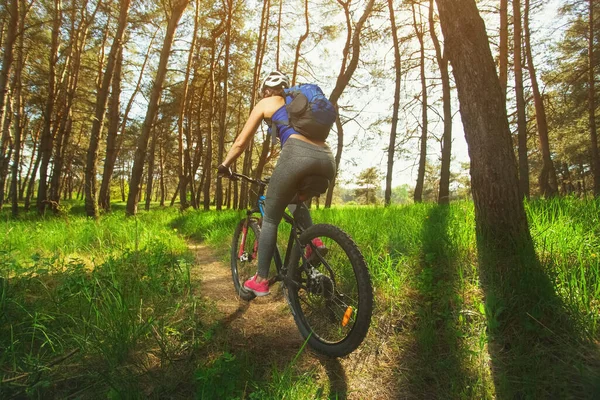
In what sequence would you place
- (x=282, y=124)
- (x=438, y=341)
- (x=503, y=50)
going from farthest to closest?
1. (x=503, y=50)
2. (x=282, y=124)
3. (x=438, y=341)

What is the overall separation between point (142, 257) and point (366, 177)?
37998mm

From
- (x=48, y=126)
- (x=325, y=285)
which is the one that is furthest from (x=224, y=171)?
(x=48, y=126)

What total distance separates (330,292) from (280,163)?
1050 mm

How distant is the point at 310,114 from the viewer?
2.23 metres

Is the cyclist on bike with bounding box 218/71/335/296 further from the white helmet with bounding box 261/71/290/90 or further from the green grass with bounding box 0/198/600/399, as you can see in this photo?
the green grass with bounding box 0/198/600/399

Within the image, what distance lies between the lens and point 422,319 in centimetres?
217

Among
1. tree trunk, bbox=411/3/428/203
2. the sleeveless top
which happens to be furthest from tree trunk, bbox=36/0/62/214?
tree trunk, bbox=411/3/428/203

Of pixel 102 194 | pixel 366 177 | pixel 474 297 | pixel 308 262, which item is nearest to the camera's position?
pixel 474 297

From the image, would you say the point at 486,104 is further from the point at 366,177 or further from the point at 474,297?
the point at 366,177

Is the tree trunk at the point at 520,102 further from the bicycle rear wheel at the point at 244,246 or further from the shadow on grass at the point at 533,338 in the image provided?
the bicycle rear wheel at the point at 244,246

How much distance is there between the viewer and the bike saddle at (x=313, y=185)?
7.61 ft

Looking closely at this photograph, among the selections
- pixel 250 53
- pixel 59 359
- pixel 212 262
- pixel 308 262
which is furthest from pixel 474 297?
pixel 250 53

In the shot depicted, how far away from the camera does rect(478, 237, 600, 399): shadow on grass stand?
141 cm

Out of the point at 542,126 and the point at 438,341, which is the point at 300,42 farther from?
the point at 438,341
